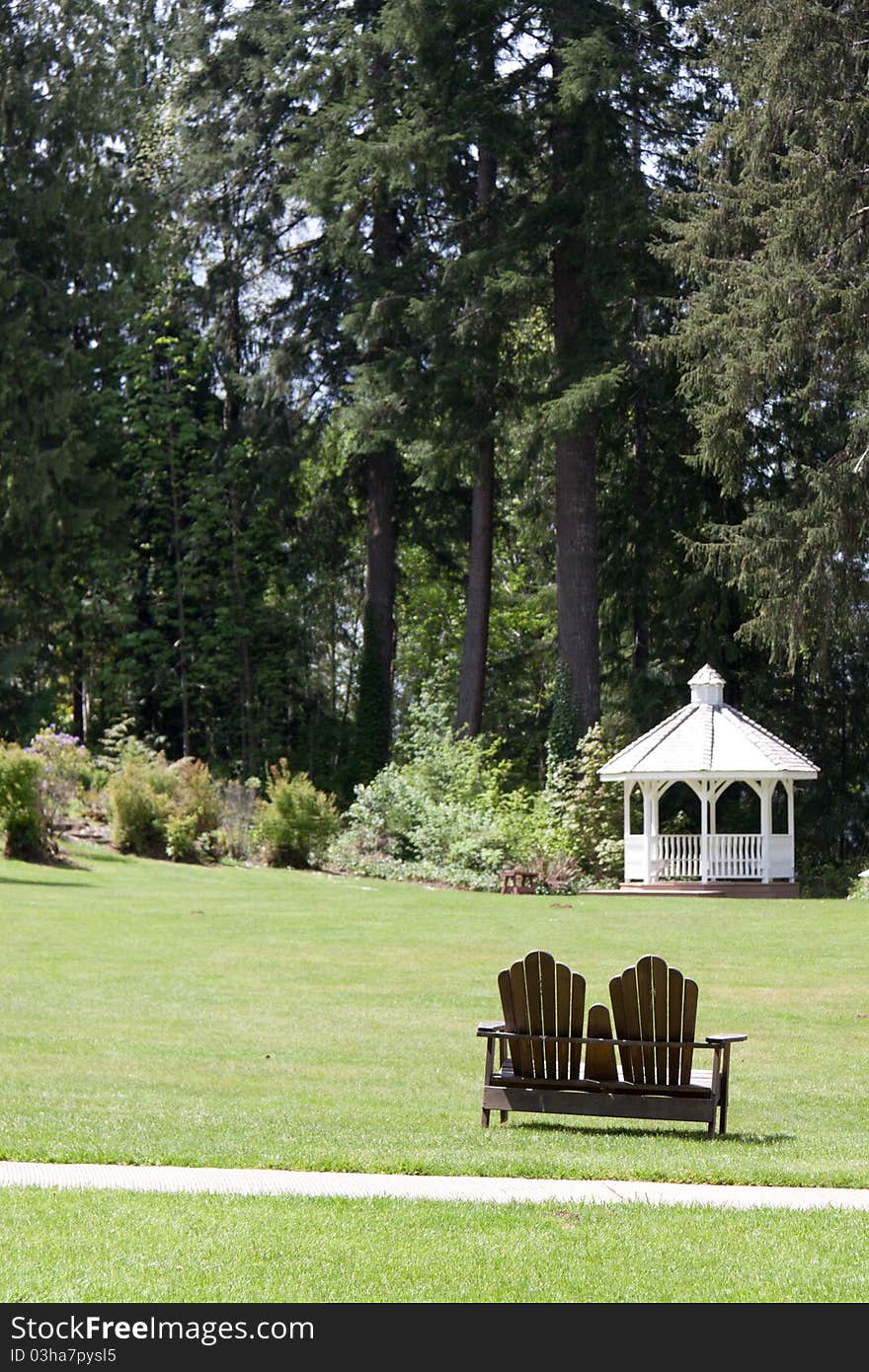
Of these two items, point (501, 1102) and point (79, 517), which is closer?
point (501, 1102)

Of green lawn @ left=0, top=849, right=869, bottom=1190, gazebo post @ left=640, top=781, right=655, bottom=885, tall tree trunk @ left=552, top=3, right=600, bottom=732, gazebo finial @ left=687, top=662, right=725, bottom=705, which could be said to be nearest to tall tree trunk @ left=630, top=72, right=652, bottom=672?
tall tree trunk @ left=552, top=3, right=600, bottom=732

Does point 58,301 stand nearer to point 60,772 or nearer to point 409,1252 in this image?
point 60,772

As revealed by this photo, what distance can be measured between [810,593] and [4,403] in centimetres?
1766

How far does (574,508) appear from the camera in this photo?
30.7 metres

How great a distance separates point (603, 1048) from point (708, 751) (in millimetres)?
20344

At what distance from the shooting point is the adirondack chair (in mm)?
7793

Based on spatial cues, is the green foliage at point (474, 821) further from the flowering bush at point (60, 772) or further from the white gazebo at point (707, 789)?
the flowering bush at point (60, 772)

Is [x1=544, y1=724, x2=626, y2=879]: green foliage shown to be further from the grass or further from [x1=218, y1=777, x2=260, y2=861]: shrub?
the grass

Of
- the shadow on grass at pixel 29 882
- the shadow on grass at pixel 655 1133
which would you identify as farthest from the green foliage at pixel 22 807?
the shadow on grass at pixel 655 1133

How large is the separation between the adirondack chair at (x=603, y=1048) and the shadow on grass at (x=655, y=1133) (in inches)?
4.3

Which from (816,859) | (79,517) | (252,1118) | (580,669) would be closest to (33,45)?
(79,517)

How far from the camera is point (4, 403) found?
109 ft

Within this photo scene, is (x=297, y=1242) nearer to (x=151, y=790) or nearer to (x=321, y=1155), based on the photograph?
(x=321, y=1155)

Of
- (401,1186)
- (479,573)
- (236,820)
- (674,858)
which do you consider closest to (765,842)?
(674,858)
